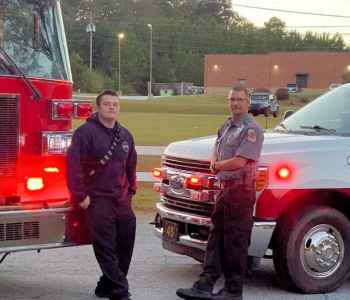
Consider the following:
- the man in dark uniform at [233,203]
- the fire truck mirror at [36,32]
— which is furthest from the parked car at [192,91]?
the man in dark uniform at [233,203]

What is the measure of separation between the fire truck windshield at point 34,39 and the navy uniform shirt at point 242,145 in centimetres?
166

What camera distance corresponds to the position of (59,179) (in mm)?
6266

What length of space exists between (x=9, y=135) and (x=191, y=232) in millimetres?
1882

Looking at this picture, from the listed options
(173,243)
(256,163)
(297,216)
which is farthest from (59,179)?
(297,216)

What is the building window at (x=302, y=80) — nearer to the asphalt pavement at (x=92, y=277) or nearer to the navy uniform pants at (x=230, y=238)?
the asphalt pavement at (x=92, y=277)

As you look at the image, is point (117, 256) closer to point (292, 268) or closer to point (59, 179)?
point (59, 179)

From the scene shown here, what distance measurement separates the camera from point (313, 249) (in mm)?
6316

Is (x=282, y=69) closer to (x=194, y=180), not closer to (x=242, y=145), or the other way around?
(x=194, y=180)

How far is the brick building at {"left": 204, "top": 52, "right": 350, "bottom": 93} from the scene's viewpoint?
85938 millimetres

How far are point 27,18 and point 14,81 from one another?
27.1 inches

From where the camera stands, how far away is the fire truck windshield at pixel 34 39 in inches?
244

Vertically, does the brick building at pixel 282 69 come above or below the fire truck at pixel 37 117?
above

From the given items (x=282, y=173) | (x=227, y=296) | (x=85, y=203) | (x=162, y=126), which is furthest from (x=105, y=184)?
(x=162, y=126)

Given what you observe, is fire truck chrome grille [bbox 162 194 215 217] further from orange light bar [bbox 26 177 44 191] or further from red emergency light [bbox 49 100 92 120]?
orange light bar [bbox 26 177 44 191]
